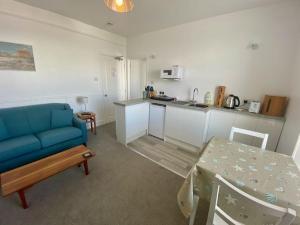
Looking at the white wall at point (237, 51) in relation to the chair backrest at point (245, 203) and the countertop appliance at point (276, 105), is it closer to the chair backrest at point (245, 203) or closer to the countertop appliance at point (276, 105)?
the countertop appliance at point (276, 105)

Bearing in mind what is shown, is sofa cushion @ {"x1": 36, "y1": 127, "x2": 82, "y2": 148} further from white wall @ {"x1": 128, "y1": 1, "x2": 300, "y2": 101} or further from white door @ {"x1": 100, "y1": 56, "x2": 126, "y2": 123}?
white wall @ {"x1": 128, "y1": 1, "x2": 300, "y2": 101}

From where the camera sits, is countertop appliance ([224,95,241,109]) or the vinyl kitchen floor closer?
the vinyl kitchen floor

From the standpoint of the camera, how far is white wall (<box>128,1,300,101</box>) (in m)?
2.27

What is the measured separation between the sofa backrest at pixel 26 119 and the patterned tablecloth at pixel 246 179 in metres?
2.81

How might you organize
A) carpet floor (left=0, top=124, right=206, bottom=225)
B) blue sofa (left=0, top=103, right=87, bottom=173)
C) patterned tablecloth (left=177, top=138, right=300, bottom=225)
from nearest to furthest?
patterned tablecloth (left=177, top=138, right=300, bottom=225)
carpet floor (left=0, top=124, right=206, bottom=225)
blue sofa (left=0, top=103, right=87, bottom=173)

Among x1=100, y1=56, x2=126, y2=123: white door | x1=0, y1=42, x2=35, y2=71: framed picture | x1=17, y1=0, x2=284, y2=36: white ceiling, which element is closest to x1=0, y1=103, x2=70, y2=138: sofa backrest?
x1=0, y1=42, x2=35, y2=71: framed picture

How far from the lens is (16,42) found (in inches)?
101

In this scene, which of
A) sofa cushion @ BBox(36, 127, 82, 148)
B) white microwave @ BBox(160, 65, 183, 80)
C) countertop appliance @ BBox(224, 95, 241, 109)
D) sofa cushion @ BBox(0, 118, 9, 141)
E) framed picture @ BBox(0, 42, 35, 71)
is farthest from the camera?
white microwave @ BBox(160, 65, 183, 80)

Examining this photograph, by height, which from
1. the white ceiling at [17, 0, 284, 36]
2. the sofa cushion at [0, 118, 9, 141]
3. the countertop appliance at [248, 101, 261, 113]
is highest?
the white ceiling at [17, 0, 284, 36]

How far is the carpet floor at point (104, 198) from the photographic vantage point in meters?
1.52

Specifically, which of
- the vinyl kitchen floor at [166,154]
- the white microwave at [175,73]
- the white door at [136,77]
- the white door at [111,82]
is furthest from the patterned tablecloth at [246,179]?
the white door at [111,82]

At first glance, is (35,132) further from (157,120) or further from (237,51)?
(237,51)

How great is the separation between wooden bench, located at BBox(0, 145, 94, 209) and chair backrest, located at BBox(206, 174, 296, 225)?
1.77m

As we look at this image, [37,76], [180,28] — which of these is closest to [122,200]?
[37,76]
